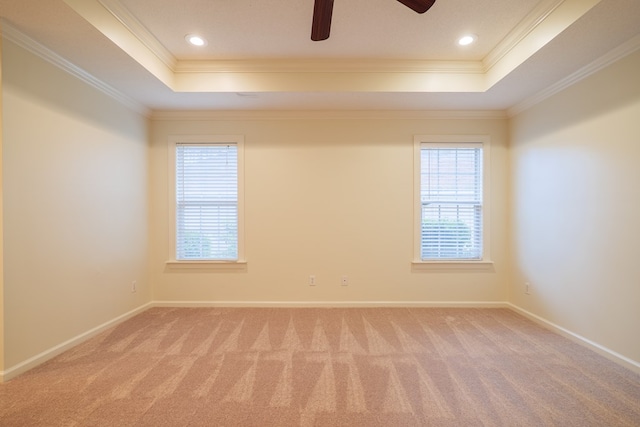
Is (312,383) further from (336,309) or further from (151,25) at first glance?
(151,25)

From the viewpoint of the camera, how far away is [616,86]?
2230 mm

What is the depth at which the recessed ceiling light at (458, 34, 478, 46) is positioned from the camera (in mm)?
2479

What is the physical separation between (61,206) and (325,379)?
2.67m

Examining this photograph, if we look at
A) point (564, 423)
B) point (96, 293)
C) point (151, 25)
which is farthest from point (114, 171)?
point (564, 423)

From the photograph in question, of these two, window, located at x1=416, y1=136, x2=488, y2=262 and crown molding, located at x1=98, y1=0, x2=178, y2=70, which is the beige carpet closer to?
window, located at x1=416, y1=136, x2=488, y2=262

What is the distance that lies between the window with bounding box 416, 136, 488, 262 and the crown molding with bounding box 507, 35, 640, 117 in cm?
64

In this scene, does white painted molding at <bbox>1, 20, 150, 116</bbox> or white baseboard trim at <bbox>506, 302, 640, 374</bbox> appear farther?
white baseboard trim at <bbox>506, 302, 640, 374</bbox>

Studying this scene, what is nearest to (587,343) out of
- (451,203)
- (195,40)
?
(451,203)

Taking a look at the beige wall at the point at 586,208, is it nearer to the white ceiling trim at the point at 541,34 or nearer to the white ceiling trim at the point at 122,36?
the white ceiling trim at the point at 541,34

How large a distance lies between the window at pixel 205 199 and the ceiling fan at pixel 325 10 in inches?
81.2

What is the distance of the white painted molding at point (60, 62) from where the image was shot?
6.41 ft

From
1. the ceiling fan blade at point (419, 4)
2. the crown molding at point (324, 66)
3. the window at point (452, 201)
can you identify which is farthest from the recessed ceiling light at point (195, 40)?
the window at point (452, 201)

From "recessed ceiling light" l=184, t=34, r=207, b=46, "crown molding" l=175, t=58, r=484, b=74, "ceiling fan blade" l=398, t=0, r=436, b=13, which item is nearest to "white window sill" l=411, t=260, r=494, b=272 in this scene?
"crown molding" l=175, t=58, r=484, b=74

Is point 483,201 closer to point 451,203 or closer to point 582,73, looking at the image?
point 451,203
